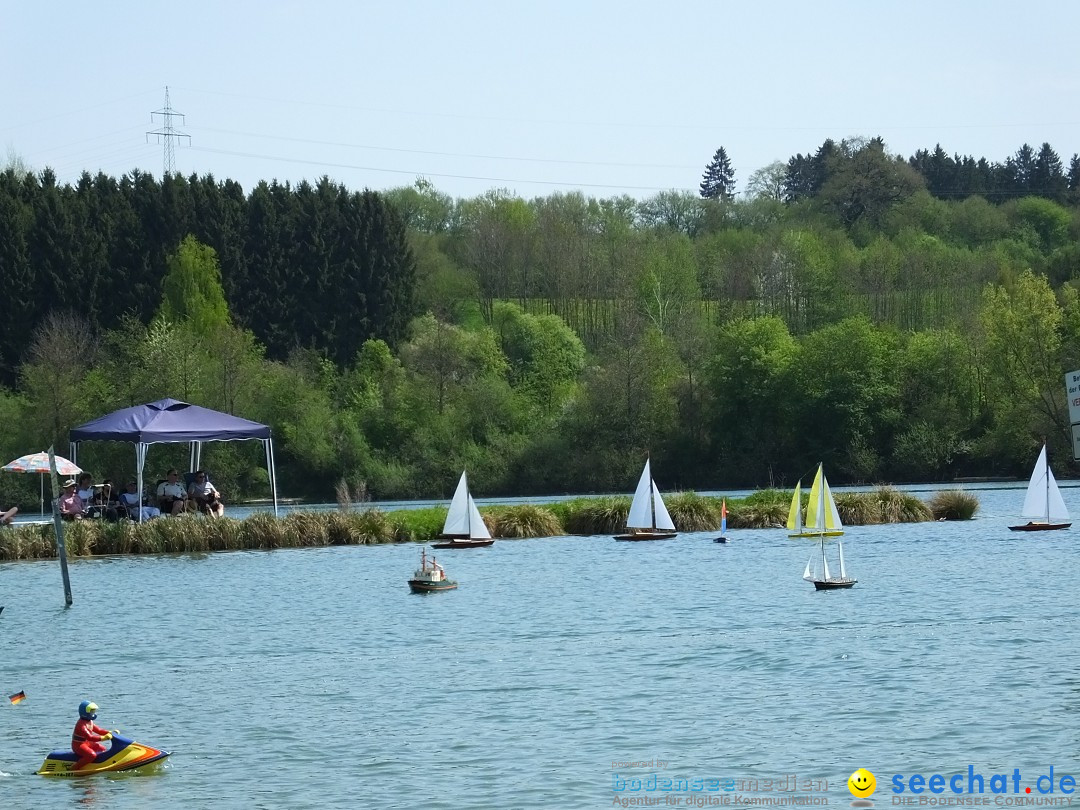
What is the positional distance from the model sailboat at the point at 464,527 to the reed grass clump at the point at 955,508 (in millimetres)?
15407

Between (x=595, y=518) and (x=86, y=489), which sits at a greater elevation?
(x=86, y=489)

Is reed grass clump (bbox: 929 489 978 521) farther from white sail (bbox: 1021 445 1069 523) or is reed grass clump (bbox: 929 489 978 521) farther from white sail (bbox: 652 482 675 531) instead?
white sail (bbox: 652 482 675 531)

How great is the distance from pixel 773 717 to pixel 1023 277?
64.8 m

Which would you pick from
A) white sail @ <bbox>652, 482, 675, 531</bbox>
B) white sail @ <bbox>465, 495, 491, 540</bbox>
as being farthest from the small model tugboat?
white sail @ <bbox>652, 482, 675, 531</bbox>

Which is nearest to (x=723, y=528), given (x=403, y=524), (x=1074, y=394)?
(x=403, y=524)

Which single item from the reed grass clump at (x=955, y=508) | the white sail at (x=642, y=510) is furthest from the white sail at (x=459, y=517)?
the reed grass clump at (x=955, y=508)

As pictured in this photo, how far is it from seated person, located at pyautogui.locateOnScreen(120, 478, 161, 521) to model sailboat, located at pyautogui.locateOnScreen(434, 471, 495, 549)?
7361 millimetres

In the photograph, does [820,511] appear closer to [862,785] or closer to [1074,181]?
[862,785]

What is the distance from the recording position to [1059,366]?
7625 cm

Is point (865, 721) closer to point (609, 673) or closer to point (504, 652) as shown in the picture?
point (609, 673)

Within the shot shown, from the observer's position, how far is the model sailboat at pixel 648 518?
1702 inches

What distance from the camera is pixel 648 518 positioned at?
43.2 meters

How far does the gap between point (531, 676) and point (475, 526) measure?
19.5 metres

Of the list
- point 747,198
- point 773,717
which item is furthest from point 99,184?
point 773,717
